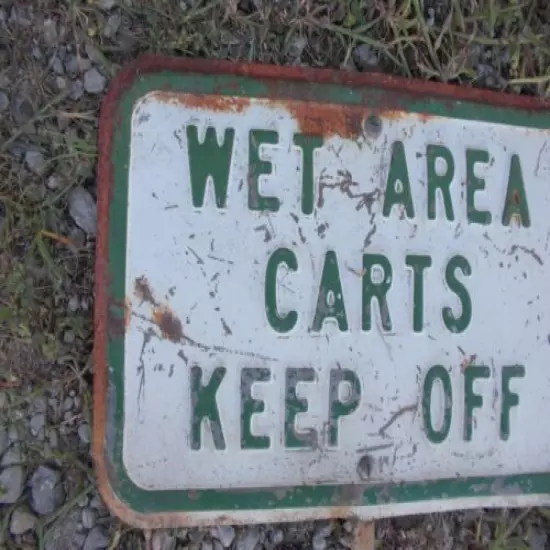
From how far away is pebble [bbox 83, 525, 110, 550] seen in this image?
126 cm

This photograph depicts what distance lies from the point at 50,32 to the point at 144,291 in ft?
1.47

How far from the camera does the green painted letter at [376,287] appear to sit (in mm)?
1251

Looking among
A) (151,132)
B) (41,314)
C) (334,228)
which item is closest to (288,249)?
(334,228)

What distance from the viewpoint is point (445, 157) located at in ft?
4.30

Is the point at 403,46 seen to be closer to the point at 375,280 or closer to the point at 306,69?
the point at 306,69

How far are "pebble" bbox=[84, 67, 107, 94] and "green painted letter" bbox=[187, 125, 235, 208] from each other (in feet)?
0.60

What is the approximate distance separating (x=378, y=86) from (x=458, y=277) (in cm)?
34

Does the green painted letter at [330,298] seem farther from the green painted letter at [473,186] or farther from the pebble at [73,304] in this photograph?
the pebble at [73,304]

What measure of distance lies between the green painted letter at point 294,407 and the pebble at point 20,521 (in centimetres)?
42

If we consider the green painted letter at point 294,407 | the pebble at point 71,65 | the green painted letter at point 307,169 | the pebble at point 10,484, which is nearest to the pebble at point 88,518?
the pebble at point 10,484

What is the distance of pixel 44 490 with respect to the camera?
1.25 meters

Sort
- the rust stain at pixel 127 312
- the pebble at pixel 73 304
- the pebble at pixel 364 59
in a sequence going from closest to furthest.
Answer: the rust stain at pixel 127 312 < the pebble at pixel 73 304 < the pebble at pixel 364 59

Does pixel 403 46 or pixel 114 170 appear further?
pixel 403 46

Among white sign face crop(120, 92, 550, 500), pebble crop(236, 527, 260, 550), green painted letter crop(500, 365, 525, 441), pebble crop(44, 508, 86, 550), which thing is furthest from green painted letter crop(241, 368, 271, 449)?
green painted letter crop(500, 365, 525, 441)
